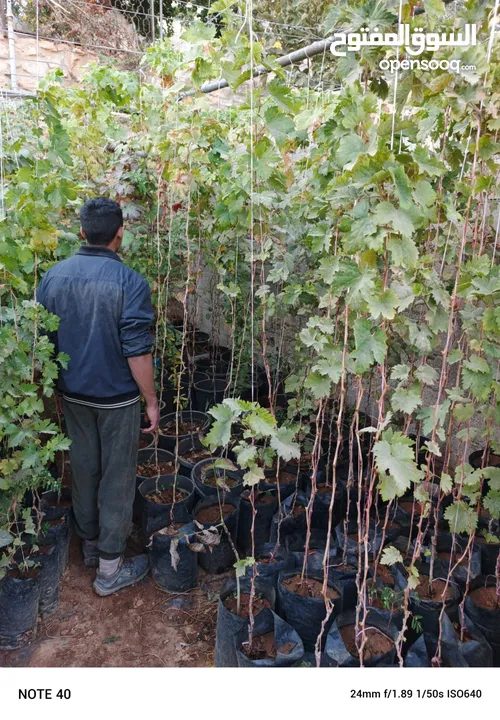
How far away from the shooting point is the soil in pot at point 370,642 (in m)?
1.96

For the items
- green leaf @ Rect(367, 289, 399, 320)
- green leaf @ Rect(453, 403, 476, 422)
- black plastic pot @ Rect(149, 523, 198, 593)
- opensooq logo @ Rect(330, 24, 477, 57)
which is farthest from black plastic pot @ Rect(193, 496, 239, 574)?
opensooq logo @ Rect(330, 24, 477, 57)

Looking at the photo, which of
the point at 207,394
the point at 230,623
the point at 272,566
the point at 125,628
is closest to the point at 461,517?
the point at 272,566

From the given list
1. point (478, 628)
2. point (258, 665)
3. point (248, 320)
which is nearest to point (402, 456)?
point (258, 665)

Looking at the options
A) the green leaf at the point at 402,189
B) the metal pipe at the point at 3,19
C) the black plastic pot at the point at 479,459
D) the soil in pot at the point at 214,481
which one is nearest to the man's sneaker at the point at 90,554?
the soil in pot at the point at 214,481

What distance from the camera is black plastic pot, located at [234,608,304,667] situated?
1.87m

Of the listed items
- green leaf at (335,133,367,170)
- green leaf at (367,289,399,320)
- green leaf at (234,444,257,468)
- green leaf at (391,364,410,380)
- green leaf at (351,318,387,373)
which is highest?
green leaf at (335,133,367,170)

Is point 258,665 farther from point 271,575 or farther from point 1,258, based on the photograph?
point 1,258

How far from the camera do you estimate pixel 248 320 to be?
3660mm

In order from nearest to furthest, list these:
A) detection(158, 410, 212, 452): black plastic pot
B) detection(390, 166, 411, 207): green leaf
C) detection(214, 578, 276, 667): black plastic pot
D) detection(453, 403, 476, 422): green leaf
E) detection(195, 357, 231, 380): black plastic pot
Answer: detection(390, 166, 411, 207): green leaf < detection(453, 403, 476, 422): green leaf < detection(214, 578, 276, 667): black plastic pot < detection(158, 410, 212, 452): black plastic pot < detection(195, 357, 231, 380): black plastic pot

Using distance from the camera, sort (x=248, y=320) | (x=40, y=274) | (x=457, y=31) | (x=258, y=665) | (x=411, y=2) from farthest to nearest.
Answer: (x=248, y=320) < (x=40, y=274) < (x=258, y=665) < (x=457, y=31) < (x=411, y=2)

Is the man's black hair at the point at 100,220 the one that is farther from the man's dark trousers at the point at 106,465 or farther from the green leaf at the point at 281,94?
the green leaf at the point at 281,94

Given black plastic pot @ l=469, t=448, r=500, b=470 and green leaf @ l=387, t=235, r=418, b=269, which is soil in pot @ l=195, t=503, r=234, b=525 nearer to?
black plastic pot @ l=469, t=448, r=500, b=470

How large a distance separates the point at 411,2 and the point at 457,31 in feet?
0.74

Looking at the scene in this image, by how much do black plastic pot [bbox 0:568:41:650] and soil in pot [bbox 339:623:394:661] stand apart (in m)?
1.37
